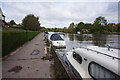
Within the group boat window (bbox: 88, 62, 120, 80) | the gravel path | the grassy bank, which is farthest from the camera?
the grassy bank

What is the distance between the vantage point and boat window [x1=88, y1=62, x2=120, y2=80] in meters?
1.82

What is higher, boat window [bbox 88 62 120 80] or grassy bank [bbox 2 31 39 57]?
grassy bank [bbox 2 31 39 57]

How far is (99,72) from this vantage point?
223 cm

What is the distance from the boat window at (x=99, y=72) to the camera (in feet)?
5.98

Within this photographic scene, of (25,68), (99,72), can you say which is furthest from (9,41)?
(99,72)

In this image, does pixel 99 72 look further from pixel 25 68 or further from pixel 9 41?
pixel 9 41

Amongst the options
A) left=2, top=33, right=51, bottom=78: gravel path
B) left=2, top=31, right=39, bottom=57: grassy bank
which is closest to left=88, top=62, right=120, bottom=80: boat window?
left=2, top=33, right=51, bottom=78: gravel path

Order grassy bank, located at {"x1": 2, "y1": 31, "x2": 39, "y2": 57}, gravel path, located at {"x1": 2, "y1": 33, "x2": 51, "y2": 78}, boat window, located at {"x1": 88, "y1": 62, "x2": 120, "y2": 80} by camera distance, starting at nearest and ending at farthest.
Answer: boat window, located at {"x1": 88, "y1": 62, "x2": 120, "y2": 80} < gravel path, located at {"x1": 2, "y1": 33, "x2": 51, "y2": 78} < grassy bank, located at {"x1": 2, "y1": 31, "x2": 39, "y2": 57}

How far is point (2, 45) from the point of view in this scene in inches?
216

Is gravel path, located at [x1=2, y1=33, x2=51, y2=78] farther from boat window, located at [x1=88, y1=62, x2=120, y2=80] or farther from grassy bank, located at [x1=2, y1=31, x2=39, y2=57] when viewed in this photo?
boat window, located at [x1=88, y1=62, x2=120, y2=80]

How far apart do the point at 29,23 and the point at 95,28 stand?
57.1 m

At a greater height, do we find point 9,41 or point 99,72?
point 9,41

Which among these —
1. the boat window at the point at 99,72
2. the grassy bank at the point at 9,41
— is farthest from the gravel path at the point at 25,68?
the boat window at the point at 99,72

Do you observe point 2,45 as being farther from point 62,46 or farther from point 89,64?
point 62,46
